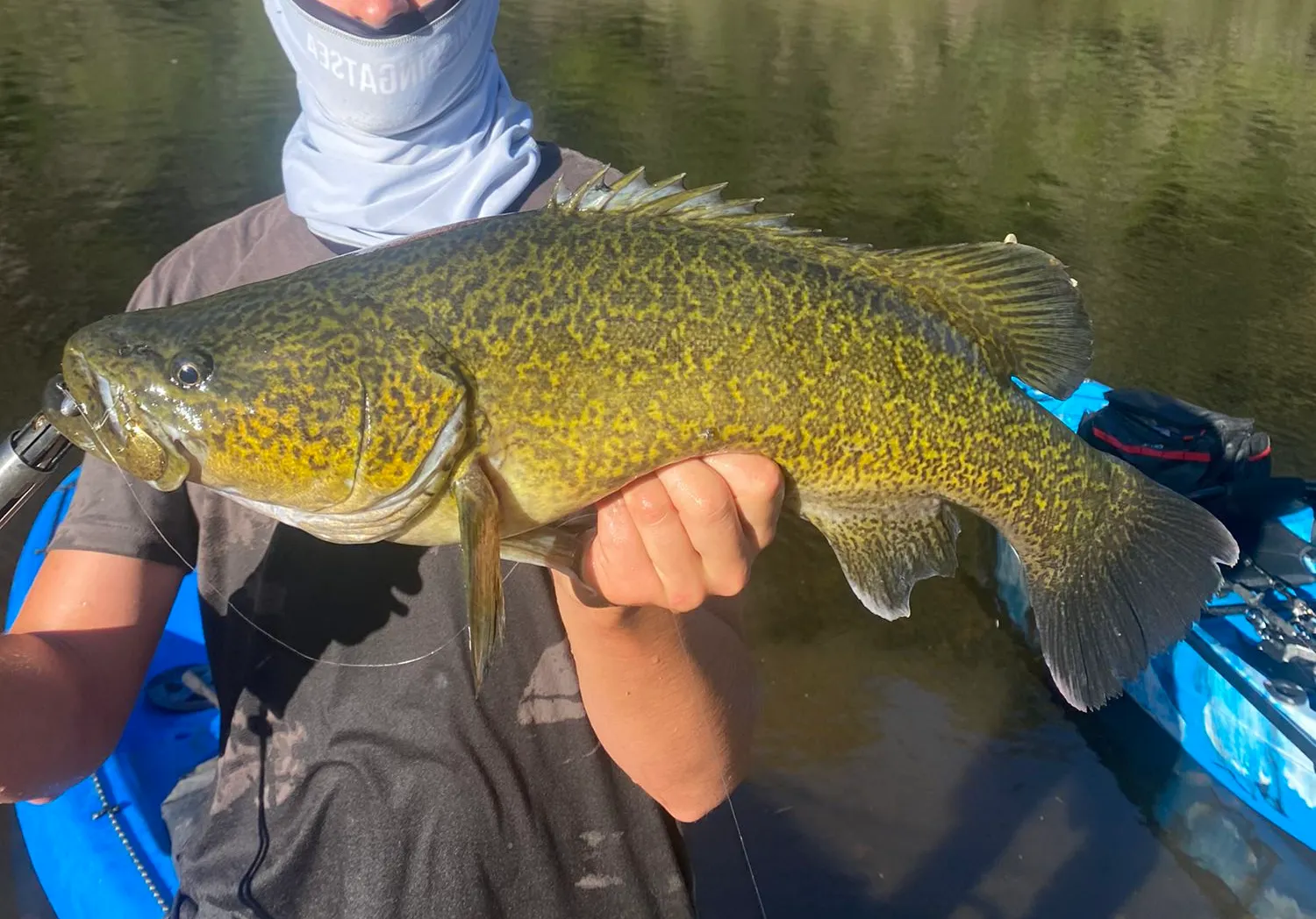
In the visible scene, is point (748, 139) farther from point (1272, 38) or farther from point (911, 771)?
point (1272, 38)

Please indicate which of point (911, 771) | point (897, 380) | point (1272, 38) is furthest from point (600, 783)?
point (1272, 38)

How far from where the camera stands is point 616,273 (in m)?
2.06

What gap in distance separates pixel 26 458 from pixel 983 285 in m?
2.17

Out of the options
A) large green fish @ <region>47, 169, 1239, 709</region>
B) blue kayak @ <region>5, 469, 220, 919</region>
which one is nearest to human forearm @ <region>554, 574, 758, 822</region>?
large green fish @ <region>47, 169, 1239, 709</region>

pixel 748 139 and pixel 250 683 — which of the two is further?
pixel 748 139

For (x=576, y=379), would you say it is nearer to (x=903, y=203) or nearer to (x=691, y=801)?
(x=691, y=801)

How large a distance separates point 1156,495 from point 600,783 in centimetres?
150

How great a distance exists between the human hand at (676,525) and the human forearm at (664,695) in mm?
114

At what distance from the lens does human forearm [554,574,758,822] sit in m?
2.24

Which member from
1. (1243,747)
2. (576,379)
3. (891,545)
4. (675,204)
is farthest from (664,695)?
(1243,747)

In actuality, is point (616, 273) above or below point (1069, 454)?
above

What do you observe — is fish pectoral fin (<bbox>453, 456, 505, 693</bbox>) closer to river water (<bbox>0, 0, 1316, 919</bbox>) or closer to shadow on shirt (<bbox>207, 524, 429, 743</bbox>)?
shadow on shirt (<bbox>207, 524, 429, 743</bbox>)

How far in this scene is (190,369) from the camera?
76.6 inches

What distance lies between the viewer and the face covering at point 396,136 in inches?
110
